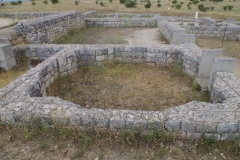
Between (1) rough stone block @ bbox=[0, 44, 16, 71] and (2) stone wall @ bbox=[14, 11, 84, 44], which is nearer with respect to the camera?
(1) rough stone block @ bbox=[0, 44, 16, 71]

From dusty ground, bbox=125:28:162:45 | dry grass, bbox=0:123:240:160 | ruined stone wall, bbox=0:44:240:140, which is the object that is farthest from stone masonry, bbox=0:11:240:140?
dusty ground, bbox=125:28:162:45

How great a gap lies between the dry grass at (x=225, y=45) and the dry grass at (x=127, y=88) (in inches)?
179

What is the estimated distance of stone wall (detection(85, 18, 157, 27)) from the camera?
17688mm

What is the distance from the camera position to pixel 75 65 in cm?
813

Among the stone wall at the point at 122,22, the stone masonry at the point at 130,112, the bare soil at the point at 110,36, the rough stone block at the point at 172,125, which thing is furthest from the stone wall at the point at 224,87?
the stone wall at the point at 122,22

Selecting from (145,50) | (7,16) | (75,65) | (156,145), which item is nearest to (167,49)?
(145,50)

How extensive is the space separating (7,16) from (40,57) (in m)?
14.3

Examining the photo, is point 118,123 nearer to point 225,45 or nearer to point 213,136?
point 213,136

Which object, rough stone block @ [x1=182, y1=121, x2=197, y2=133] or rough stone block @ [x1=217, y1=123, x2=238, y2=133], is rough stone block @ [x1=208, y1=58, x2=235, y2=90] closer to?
rough stone block @ [x1=217, y1=123, x2=238, y2=133]

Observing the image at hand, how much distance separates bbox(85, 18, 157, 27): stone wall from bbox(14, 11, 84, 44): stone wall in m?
2.18

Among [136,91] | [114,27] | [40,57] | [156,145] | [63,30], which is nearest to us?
[156,145]

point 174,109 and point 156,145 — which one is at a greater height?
point 174,109

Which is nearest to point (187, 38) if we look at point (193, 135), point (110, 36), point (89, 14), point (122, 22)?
point (110, 36)

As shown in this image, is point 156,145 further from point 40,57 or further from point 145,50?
point 40,57
